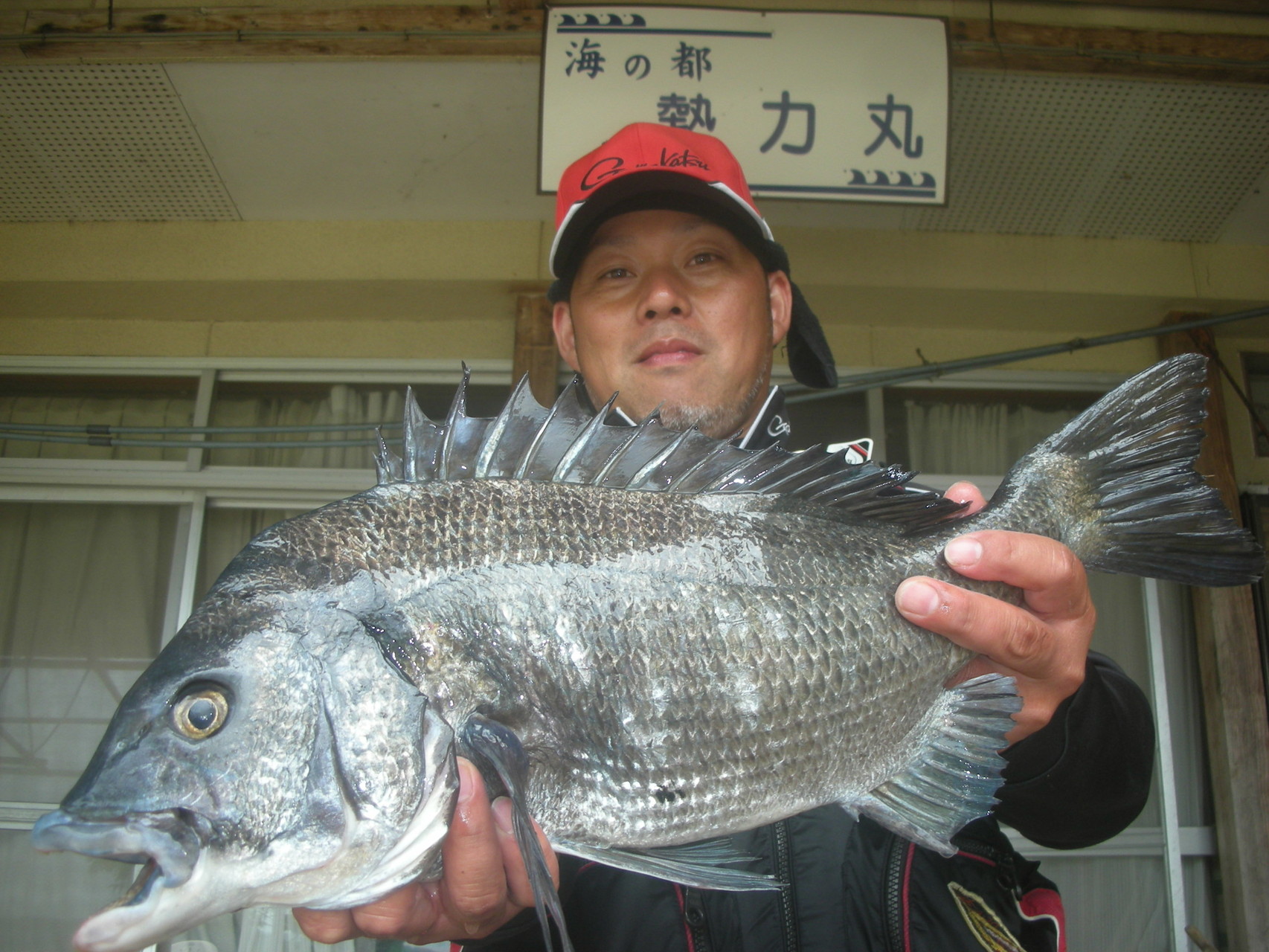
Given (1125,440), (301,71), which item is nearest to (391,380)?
(301,71)

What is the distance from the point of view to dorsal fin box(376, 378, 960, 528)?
1.42m

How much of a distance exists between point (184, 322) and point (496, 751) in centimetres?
436

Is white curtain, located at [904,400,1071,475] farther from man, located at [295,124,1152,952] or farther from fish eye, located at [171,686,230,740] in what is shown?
fish eye, located at [171,686,230,740]

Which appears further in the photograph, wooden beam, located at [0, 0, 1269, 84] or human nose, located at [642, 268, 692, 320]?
wooden beam, located at [0, 0, 1269, 84]

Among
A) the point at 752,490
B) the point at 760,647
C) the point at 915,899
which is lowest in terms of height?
the point at 915,899

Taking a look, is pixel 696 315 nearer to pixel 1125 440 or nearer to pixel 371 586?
pixel 1125 440

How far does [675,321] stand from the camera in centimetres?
216

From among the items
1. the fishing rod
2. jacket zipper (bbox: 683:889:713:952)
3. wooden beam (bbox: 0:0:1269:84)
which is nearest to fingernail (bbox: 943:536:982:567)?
jacket zipper (bbox: 683:889:713:952)

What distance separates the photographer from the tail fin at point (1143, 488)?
5.11 feet

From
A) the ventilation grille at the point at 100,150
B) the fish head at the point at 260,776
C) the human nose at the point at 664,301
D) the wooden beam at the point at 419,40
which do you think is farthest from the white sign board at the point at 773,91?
the fish head at the point at 260,776

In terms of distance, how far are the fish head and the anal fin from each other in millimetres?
822

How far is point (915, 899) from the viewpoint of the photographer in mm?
1580

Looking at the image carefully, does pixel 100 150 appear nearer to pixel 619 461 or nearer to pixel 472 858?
pixel 619 461

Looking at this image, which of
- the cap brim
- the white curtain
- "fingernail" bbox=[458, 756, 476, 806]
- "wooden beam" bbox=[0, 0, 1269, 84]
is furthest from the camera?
the white curtain
